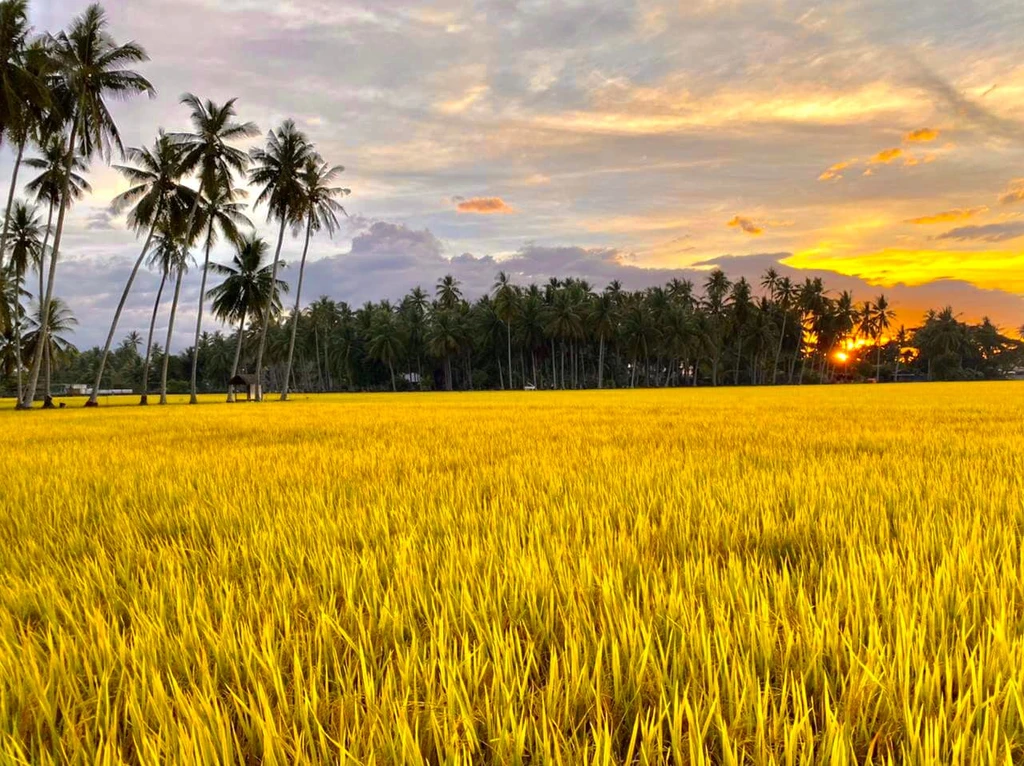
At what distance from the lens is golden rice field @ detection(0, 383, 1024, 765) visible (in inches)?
40.8

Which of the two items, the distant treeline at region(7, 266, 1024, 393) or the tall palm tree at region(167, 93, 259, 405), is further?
the distant treeline at region(7, 266, 1024, 393)

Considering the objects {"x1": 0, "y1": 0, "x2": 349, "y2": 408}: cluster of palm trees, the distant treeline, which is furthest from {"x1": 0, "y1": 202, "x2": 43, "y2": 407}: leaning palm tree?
the distant treeline

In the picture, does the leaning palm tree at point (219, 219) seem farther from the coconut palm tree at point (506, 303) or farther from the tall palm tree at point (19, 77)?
the coconut palm tree at point (506, 303)

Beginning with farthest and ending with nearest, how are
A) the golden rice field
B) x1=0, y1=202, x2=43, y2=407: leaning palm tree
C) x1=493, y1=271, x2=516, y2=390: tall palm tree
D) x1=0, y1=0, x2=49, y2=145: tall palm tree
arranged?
1. x1=493, y1=271, x2=516, y2=390: tall palm tree
2. x1=0, y1=202, x2=43, y2=407: leaning palm tree
3. x1=0, y1=0, x2=49, y2=145: tall palm tree
4. the golden rice field

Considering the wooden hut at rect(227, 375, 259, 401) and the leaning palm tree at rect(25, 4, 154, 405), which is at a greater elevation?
the leaning palm tree at rect(25, 4, 154, 405)

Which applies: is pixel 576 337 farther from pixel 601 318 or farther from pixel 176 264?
pixel 176 264

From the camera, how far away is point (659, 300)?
77625 mm

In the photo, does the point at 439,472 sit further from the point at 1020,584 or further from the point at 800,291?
the point at 800,291

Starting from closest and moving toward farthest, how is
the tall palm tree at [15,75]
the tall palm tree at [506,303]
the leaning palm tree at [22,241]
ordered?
the tall palm tree at [15,75] < the leaning palm tree at [22,241] < the tall palm tree at [506,303]

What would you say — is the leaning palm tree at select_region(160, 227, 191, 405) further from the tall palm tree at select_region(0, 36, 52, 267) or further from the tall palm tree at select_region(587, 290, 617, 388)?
the tall palm tree at select_region(587, 290, 617, 388)

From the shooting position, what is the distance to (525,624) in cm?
155

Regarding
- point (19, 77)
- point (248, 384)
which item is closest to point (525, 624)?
point (19, 77)

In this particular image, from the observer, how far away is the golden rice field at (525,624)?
3.40 ft

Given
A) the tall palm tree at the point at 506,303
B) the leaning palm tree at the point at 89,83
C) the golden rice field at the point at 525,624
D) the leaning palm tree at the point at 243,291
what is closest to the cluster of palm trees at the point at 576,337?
the tall palm tree at the point at 506,303
